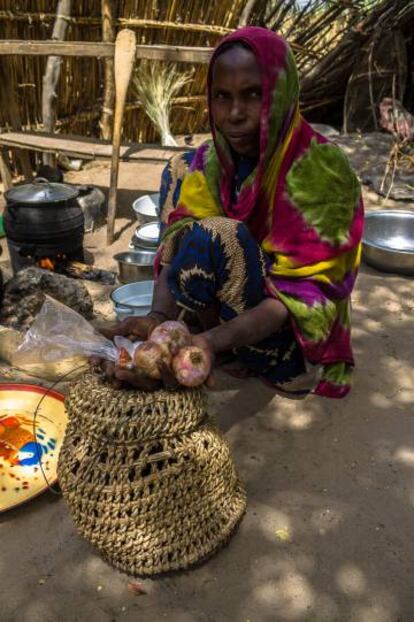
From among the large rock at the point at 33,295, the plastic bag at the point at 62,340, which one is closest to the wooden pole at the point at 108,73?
the large rock at the point at 33,295

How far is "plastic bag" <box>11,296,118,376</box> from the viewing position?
4.40ft

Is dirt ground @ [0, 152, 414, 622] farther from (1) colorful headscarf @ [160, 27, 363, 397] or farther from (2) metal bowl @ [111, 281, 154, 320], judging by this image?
(2) metal bowl @ [111, 281, 154, 320]

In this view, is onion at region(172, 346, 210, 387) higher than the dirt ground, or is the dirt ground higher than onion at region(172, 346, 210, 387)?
onion at region(172, 346, 210, 387)

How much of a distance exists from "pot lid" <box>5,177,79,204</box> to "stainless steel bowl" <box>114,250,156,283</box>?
518 millimetres

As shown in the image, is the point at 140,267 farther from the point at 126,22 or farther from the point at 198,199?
the point at 126,22

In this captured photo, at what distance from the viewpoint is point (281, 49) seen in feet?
5.14

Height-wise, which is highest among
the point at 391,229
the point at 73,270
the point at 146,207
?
the point at 391,229

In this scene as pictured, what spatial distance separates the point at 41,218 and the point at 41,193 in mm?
166

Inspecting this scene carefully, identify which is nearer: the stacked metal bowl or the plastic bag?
the plastic bag

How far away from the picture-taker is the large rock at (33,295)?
2629mm

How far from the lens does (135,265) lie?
9.93 ft

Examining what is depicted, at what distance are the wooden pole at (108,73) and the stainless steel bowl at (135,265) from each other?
2.93 metres

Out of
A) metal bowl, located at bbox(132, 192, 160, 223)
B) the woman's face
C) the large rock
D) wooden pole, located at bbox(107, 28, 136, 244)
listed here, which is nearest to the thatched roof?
wooden pole, located at bbox(107, 28, 136, 244)

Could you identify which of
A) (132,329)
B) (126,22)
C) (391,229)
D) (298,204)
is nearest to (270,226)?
(298,204)
